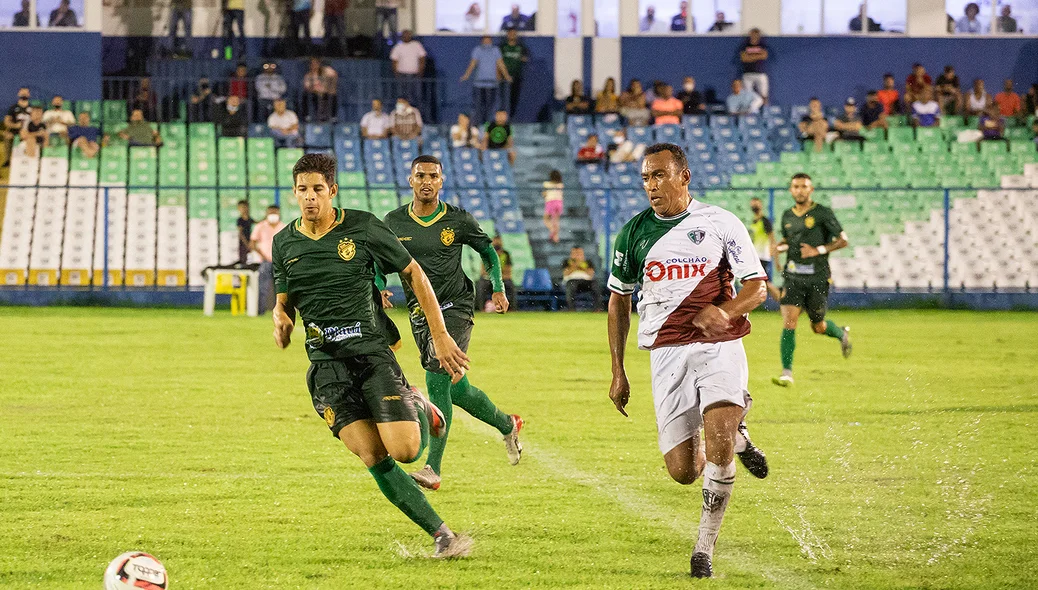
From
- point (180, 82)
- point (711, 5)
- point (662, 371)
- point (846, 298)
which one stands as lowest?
point (846, 298)

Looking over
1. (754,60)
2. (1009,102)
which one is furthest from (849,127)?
(1009,102)

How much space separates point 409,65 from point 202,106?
457 cm

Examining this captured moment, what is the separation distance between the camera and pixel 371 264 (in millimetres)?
6105

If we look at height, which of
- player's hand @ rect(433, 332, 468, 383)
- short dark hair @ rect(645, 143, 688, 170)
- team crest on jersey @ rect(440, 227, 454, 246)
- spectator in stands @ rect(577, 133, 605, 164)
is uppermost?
short dark hair @ rect(645, 143, 688, 170)

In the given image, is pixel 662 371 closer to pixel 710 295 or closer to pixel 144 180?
pixel 710 295

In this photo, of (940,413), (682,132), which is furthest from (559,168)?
(940,413)

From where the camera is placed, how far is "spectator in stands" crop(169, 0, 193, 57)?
30.2 meters

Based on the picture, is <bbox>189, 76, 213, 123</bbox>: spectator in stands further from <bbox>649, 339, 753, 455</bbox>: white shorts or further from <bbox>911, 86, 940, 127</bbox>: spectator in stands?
<bbox>649, 339, 753, 455</bbox>: white shorts

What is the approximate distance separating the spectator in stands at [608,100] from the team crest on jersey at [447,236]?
2072 centimetres

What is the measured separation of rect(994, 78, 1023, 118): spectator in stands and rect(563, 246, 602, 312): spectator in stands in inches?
443

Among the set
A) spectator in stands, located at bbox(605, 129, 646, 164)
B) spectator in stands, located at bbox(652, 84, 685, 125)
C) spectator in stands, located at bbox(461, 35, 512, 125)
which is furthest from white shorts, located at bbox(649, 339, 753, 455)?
spectator in stands, located at bbox(461, 35, 512, 125)

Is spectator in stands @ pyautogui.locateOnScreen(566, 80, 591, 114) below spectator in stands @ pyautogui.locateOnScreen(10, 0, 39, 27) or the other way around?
below

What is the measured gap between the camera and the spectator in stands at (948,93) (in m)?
29.6

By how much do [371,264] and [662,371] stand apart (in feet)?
4.69
